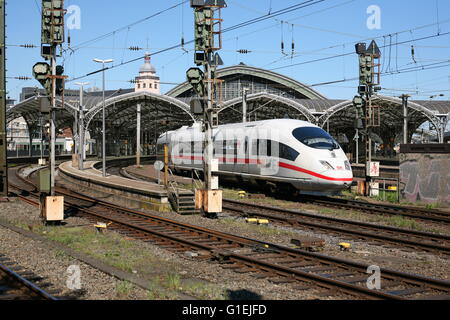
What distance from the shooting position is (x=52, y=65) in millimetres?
16781

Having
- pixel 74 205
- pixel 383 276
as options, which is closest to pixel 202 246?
pixel 383 276

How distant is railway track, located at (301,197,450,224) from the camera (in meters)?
18.8

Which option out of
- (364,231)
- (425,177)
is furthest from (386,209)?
(364,231)

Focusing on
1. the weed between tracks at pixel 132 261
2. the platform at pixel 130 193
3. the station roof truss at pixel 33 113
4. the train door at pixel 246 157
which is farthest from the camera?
the station roof truss at pixel 33 113

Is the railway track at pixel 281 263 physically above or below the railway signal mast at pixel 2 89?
below

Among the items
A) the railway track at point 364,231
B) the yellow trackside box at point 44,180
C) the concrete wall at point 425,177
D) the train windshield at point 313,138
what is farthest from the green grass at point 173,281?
the concrete wall at point 425,177

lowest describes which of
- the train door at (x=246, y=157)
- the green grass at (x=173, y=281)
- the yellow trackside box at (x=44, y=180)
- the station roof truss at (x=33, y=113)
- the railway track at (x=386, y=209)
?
the green grass at (x=173, y=281)

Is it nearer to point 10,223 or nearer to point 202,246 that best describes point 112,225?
point 10,223

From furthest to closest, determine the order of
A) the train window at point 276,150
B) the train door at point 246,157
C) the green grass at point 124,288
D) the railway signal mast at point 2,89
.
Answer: the train door at point 246,157 < the railway signal mast at point 2,89 < the train window at point 276,150 < the green grass at point 124,288

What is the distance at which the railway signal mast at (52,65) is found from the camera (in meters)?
16.7

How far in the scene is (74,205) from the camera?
74.6 feet

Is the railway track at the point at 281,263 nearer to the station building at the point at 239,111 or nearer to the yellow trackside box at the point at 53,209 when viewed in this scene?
the yellow trackside box at the point at 53,209

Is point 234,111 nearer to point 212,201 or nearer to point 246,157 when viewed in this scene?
point 246,157
